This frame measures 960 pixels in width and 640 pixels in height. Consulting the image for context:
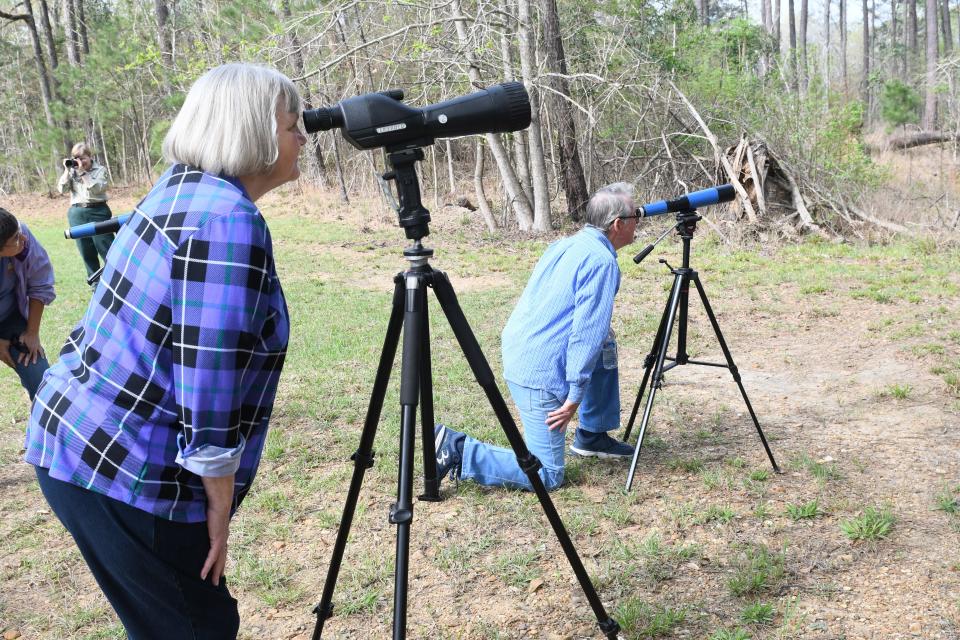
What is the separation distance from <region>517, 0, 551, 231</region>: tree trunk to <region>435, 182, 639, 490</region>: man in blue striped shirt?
7.69 metres

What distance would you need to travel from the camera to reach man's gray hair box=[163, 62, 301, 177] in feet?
4.30

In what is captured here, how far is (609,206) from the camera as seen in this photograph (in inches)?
129

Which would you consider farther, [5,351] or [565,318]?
[5,351]

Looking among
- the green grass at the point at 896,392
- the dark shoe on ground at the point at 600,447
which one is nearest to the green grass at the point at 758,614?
the dark shoe on ground at the point at 600,447

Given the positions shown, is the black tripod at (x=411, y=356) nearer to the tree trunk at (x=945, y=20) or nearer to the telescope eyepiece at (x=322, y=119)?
the telescope eyepiece at (x=322, y=119)

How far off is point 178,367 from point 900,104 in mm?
23608

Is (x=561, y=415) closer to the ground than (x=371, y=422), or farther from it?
closer to the ground

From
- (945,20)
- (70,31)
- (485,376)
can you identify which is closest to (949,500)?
(485,376)

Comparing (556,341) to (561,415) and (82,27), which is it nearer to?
(561,415)

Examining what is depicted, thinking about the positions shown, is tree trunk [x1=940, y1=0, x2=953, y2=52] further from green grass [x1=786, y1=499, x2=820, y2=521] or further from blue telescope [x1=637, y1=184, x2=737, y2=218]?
green grass [x1=786, y1=499, x2=820, y2=521]

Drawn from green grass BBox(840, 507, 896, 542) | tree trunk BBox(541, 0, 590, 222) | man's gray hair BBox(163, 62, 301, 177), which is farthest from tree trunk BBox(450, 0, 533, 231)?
man's gray hair BBox(163, 62, 301, 177)

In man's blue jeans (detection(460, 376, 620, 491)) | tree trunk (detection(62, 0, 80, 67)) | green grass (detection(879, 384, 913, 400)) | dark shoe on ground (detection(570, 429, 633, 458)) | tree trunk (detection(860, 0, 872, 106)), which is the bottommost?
green grass (detection(879, 384, 913, 400))

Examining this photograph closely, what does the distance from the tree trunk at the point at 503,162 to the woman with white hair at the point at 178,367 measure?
31.7 feet

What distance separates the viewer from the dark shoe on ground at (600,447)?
375 cm
